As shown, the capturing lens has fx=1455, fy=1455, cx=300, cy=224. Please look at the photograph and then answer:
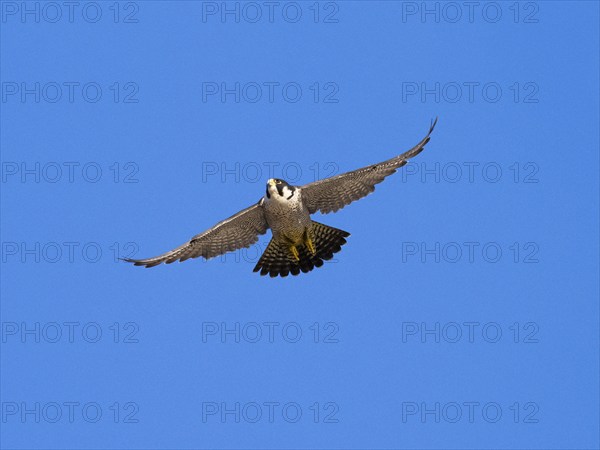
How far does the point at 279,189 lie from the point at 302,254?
6.35 ft

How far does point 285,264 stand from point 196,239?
191cm

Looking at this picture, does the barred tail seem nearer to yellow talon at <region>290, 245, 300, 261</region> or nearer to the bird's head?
yellow talon at <region>290, 245, 300, 261</region>

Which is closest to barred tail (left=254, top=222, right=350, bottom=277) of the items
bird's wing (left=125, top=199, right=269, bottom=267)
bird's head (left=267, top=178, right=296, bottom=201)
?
bird's wing (left=125, top=199, right=269, bottom=267)

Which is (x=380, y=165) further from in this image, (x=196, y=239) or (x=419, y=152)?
(x=196, y=239)

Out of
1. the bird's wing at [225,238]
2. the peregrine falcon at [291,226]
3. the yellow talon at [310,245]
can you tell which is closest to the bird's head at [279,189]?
the peregrine falcon at [291,226]

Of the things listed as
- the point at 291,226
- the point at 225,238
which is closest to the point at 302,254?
the point at 291,226

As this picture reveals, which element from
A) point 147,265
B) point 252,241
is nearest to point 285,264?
point 252,241

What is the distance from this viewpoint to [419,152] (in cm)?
2603

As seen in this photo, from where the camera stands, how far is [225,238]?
88.2 ft

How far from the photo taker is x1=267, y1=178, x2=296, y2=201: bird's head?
2594 centimetres

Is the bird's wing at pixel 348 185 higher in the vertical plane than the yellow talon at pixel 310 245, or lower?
higher

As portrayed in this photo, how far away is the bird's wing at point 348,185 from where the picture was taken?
85.8ft

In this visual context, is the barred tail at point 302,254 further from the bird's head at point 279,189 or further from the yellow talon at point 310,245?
the bird's head at point 279,189

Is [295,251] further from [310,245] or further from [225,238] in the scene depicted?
→ [225,238]
